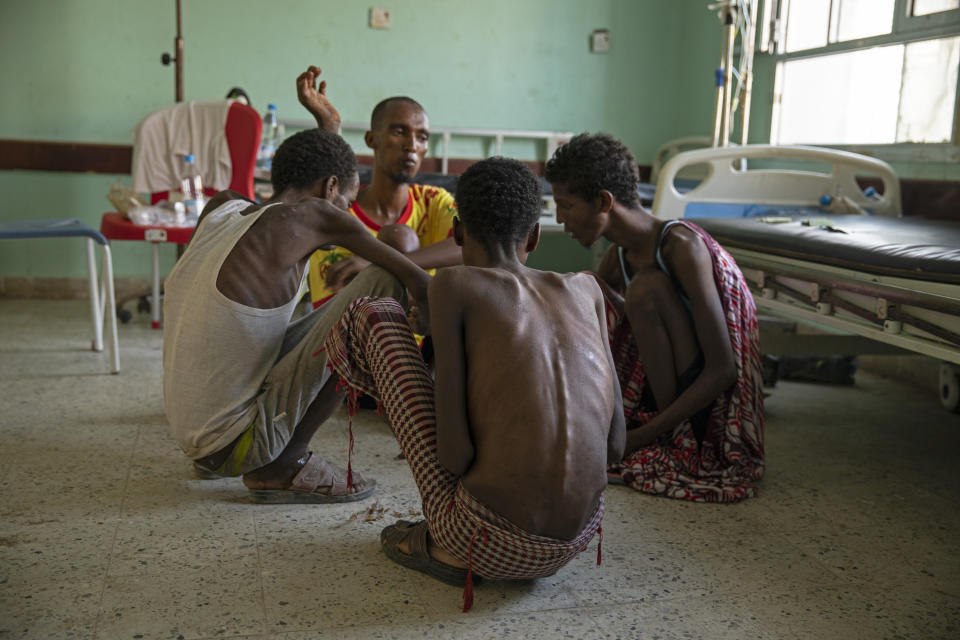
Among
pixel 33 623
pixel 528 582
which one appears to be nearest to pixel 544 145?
pixel 528 582

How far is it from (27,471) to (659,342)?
180 centimetres

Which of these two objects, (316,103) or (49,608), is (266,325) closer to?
(49,608)

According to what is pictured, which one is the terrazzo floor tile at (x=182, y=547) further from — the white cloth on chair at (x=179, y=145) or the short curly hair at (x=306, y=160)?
the white cloth on chair at (x=179, y=145)

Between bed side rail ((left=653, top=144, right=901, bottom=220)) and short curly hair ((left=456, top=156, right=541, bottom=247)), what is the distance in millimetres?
1928

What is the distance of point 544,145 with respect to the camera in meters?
5.59

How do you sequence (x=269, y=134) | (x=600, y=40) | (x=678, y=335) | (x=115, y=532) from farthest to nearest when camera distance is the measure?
(x=600, y=40)
(x=269, y=134)
(x=678, y=335)
(x=115, y=532)

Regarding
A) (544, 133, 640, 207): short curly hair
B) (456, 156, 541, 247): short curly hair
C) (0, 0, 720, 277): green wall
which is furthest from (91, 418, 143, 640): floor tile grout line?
(0, 0, 720, 277): green wall

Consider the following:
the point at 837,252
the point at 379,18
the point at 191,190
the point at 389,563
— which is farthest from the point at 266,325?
the point at 379,18

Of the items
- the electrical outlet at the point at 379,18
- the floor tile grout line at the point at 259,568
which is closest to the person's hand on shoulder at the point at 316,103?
the floor tile grout line at the point at 259,568

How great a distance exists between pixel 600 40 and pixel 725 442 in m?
3.87

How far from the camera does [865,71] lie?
434 cm

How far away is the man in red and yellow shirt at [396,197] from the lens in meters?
2.67

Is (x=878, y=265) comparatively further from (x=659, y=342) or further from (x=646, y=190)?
(x=646, y=190)

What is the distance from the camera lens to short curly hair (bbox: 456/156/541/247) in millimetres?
1610
